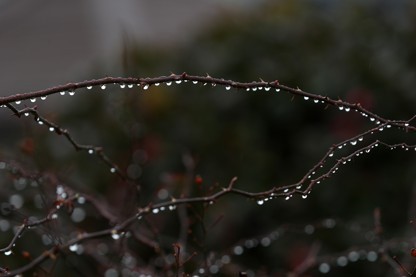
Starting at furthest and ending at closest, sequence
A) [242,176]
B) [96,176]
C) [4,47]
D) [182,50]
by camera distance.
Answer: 1. [4,47]
2. [182,50]
3. [96,176]
4. [242,176]

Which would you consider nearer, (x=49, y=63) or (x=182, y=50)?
(x=182, y=50)

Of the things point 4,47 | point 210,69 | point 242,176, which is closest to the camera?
point 242,176

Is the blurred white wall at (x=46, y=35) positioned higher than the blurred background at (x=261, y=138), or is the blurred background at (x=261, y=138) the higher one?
the blurred white wall at (x=46, y=35)

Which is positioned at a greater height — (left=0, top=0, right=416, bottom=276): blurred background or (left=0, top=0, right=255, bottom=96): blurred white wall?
(left=0, top=0, right=255, bottom=96): blurred white wall

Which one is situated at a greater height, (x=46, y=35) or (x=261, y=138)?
(x=46, y=35)

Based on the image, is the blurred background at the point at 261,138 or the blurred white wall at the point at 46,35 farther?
the blurred white wall at the point at 46,35

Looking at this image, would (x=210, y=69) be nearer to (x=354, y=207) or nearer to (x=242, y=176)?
(x=242, y=176)

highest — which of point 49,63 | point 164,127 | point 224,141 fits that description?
point 49,63

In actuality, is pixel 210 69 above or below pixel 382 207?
above

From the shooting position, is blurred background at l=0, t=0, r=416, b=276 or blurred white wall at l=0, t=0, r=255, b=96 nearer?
blurred background at l=0, t=0, r=416, b=276

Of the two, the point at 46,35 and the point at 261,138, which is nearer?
the point at 261,138

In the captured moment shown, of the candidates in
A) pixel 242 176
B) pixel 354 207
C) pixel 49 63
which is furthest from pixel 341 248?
pixel 49 63
